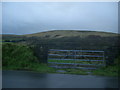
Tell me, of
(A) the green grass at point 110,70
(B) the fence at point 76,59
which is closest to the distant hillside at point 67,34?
(B) the fence at point 76,59

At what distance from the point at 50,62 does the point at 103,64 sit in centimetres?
275

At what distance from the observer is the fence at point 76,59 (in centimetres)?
722

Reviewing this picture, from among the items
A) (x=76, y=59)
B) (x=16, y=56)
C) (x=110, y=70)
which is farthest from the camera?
(x=16, y=56)

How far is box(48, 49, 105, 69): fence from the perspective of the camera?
7219mm

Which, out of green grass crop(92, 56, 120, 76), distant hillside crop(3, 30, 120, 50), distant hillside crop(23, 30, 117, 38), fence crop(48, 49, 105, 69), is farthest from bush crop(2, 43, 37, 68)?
green grass crop(92, 56, 120, 76)

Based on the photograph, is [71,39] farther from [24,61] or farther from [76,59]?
[24,61]

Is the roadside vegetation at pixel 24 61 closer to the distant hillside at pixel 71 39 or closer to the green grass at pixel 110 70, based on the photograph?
the green grass at pixel 110 70

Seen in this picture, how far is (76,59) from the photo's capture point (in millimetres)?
7406

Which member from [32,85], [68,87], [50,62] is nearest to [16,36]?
[50,62]

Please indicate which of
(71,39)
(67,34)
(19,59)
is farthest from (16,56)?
(71,39)

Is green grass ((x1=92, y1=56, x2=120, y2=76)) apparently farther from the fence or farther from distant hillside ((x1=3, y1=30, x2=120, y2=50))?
distant hillside ((x1=3, y1=30, x2=120, y2=50))

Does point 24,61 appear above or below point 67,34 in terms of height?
below

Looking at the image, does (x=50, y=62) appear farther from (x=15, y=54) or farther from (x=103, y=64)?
(x=103, y=64)

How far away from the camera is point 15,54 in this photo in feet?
26.1
